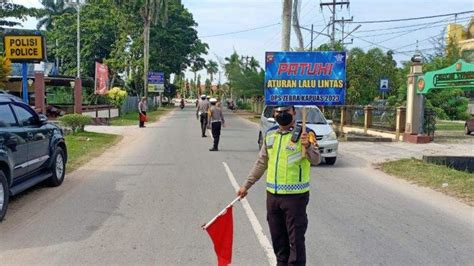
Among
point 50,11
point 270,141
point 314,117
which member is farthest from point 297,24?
point 50,11

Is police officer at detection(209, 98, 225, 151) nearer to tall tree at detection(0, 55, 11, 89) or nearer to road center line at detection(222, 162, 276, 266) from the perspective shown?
tall tree at detection(0, 55, 11, 89)

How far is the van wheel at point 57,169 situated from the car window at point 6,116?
5.01ft

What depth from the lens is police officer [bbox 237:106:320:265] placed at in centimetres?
439

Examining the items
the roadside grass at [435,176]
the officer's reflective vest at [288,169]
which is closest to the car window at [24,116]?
the officer's reflective vest at [288,169]


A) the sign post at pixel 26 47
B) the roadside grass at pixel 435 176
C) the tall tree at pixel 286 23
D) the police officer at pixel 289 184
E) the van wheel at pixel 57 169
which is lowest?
the roadside grass at pixel 435 176

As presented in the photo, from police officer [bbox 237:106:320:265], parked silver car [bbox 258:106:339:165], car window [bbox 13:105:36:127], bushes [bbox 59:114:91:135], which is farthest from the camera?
bushes [bbox 59:114:91:135]

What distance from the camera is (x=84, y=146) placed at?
16766mm

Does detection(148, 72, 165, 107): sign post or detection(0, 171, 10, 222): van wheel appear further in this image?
detection(148, 72, 165, 107): sign post

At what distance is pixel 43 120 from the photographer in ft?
30.3

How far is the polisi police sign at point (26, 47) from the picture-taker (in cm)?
1423

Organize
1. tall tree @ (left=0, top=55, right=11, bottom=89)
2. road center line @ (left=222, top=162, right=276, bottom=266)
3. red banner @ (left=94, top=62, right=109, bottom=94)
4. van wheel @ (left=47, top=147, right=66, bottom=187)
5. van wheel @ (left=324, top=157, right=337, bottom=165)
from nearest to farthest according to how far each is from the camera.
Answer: road center line @ (left=222, top=162, right=276, bottom=266), van wheel @ (left=47, top=147, right=66, bottom=187), van wheel @ (left=324, top=157, right=337, bottom=165), tall tree @ (left=0, top=55, right=11, bottom=89), red banner @ (left=94, top=62, right=109, bottom=94)

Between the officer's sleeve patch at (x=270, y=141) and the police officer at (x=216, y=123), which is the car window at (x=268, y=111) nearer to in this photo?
the police officer at (x=216, y=123)

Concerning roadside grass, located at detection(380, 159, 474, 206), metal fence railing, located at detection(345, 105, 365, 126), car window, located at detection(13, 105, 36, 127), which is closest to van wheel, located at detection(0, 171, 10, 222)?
car window, located at detection(13, 105, 36, 127)

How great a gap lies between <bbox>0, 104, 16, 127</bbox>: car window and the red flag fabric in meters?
4.49
